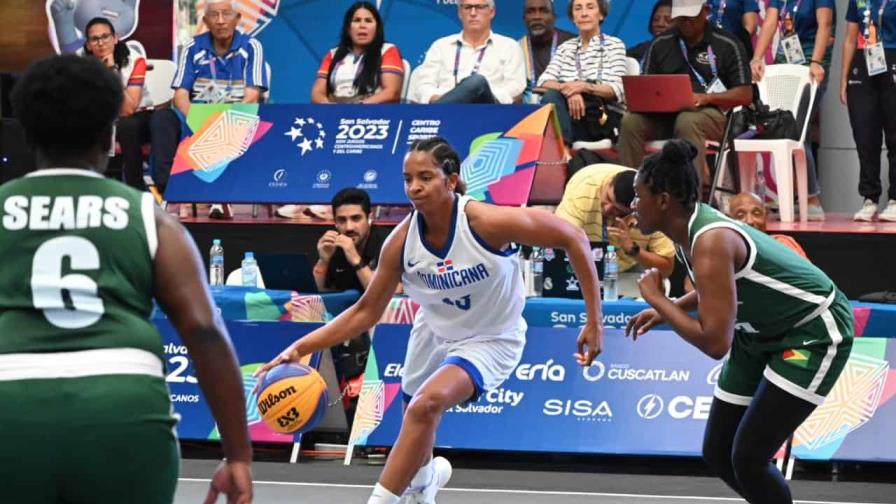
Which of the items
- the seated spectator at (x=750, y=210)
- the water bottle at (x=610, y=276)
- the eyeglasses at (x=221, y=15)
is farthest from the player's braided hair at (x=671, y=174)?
the eyeglasses at (x=221, y=15)

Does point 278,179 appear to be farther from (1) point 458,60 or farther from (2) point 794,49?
(2) point 794,49

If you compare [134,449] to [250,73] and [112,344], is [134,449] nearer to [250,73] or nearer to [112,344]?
[112,344]

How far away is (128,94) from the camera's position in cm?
1254

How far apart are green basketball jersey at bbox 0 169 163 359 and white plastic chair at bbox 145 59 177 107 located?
34.7 feet

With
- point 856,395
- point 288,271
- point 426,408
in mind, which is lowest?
point 856,395

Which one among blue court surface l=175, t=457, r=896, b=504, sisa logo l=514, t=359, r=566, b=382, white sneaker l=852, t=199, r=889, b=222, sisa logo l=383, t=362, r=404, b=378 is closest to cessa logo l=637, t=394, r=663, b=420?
blue court surface l=175, t=457, r=896, b=504

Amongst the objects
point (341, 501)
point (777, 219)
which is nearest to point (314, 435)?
point (341, 501)

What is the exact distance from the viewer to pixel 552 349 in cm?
859

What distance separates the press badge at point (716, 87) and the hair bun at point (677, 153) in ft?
19.2

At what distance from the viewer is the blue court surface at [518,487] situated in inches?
304

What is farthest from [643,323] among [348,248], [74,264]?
[348,248]

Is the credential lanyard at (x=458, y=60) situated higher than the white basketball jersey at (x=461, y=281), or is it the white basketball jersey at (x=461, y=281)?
the credential lanyard at (x=458, y=60)

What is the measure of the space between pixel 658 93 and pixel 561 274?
233 cm

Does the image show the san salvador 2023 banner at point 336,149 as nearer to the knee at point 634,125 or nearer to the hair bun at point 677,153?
the knee at point 634,125
